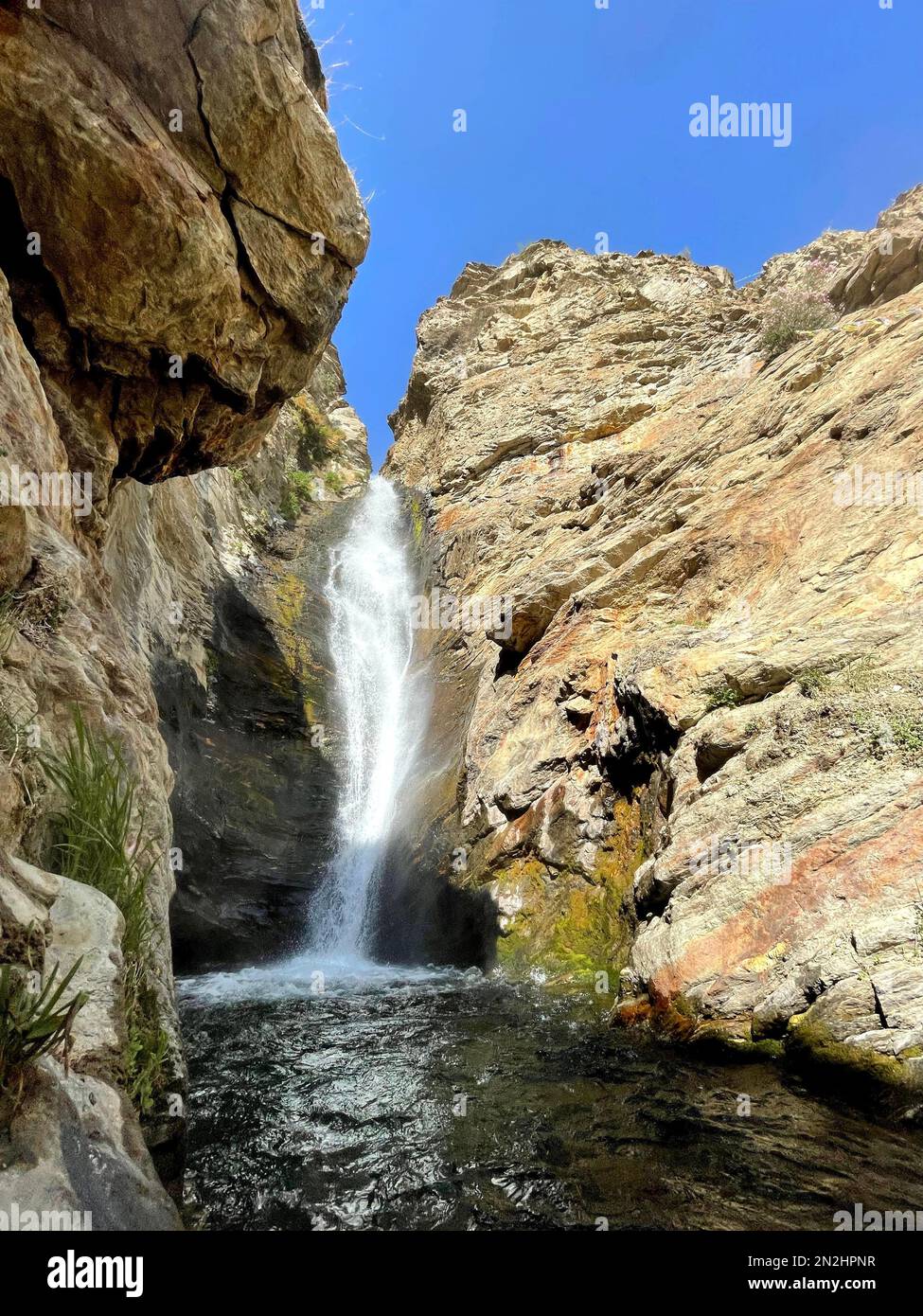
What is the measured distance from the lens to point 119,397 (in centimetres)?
919

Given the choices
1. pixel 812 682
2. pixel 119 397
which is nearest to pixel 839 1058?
pixel 812 682

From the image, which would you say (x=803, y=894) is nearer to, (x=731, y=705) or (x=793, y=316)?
(x=731, y=705)

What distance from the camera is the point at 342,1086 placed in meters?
5.97

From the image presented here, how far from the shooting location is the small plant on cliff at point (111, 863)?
3.78 metres

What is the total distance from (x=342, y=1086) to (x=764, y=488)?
35.7ft

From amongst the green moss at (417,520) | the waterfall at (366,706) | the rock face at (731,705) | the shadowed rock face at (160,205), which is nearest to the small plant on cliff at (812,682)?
the rock face at (731,705)

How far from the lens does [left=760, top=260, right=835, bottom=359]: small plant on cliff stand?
55.6ft

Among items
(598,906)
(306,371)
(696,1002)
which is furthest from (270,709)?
(696,1002)

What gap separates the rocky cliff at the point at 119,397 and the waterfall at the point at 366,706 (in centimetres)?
244

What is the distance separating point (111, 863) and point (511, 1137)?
10.8ft

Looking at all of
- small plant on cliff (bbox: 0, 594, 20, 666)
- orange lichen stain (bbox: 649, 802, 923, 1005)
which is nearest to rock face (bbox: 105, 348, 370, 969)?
small plant on cliff (bbox: 0, 594, 20, 666)

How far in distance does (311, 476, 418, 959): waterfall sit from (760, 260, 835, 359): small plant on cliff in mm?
13794

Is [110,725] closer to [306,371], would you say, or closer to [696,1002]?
[696,1002]

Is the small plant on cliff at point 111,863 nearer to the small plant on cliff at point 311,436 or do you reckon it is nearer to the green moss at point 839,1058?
the green moss at point 839,1058
